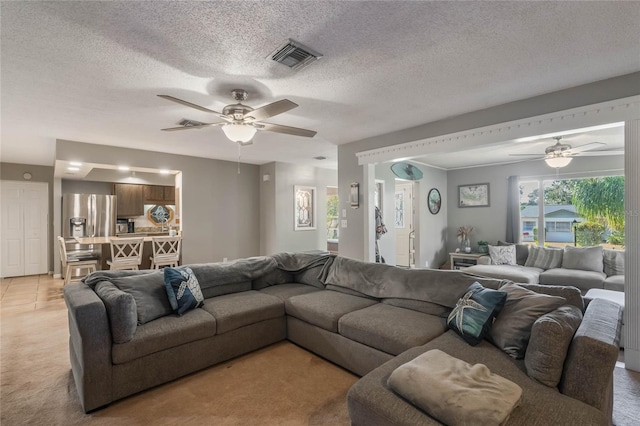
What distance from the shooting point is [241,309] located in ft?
9.16

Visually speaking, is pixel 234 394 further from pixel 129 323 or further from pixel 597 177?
pixel 597 177

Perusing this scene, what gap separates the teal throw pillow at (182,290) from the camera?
264cm

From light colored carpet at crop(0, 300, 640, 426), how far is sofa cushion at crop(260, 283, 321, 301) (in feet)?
1.80

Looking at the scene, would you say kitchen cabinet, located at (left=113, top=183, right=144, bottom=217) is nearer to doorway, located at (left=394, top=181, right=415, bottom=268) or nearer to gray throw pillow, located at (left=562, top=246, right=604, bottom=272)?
doorway, located at (left=394, top=181, right=415, bottom=268)

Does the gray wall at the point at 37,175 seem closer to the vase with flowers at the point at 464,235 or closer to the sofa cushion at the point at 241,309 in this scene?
the sofa cushion at the point at 241,309

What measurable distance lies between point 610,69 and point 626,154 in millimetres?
768

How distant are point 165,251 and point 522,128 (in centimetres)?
570

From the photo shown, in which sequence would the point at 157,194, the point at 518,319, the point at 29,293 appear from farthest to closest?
the point at 157,194
the point at 29,293
the point at 518,319

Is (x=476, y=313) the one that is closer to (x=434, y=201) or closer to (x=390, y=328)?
(x=390, y=328)

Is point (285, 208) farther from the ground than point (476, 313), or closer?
farther from the ground

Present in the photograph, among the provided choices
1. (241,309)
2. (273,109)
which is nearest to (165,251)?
(241,309)

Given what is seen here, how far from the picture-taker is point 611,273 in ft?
15.0

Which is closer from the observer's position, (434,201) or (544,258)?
(544,258)

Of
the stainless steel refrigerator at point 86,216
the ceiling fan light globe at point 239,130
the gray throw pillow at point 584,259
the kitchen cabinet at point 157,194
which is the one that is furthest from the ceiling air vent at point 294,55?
the kitchen cabinet at point 157,194
